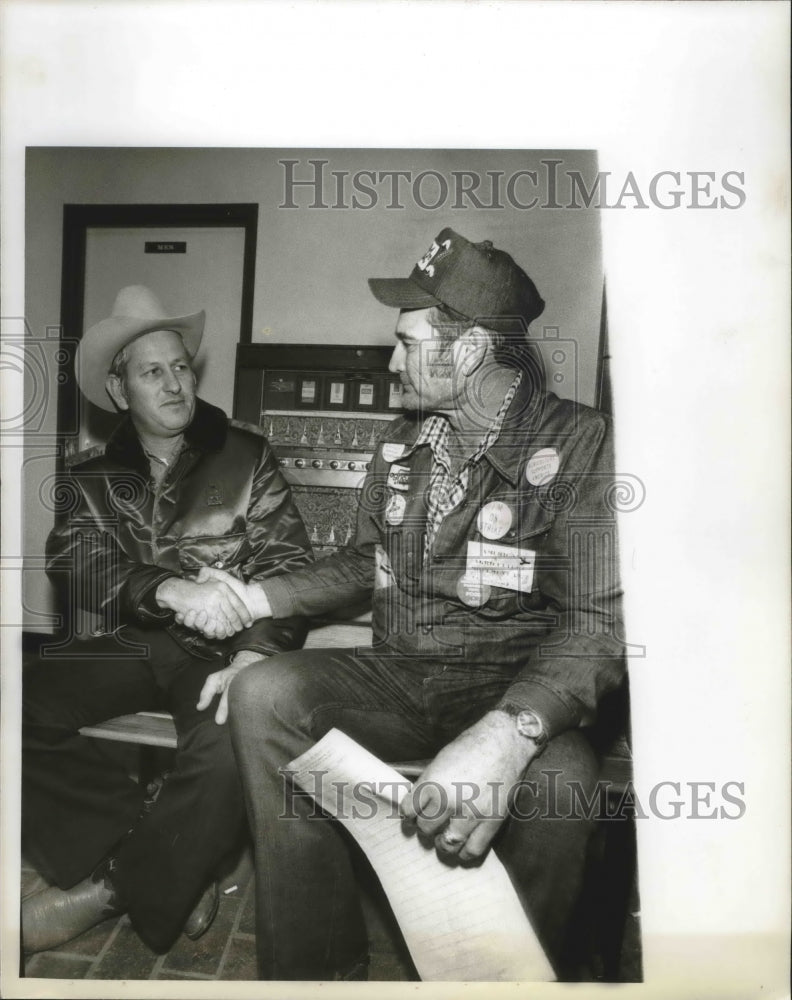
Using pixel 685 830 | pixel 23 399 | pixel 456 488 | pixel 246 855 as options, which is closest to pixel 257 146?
pixel 23 399

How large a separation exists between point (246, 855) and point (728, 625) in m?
1.25

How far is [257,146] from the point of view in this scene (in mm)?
1795

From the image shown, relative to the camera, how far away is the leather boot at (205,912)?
176 centimetres

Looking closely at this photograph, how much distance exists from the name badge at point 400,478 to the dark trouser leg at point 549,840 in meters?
0.66

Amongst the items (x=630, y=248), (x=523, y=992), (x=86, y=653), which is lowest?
(x=523, y=992)

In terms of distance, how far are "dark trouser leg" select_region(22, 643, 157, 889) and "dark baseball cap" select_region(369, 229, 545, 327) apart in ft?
3.51

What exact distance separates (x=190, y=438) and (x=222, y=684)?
576 millimetres

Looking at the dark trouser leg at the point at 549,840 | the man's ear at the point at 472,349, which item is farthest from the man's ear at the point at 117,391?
the dark trouser leg at the point at 549,840

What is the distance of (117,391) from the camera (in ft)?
5.88

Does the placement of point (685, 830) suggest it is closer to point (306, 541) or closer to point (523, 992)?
point (523, 992)

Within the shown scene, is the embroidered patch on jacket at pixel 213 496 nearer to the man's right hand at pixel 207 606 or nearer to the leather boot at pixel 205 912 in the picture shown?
the man's right hand at pixel 207 606

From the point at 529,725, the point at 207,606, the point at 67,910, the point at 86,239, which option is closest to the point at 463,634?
the point at 529,725

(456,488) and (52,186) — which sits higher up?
(52,186)

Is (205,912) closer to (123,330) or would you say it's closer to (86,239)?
(123,330)
